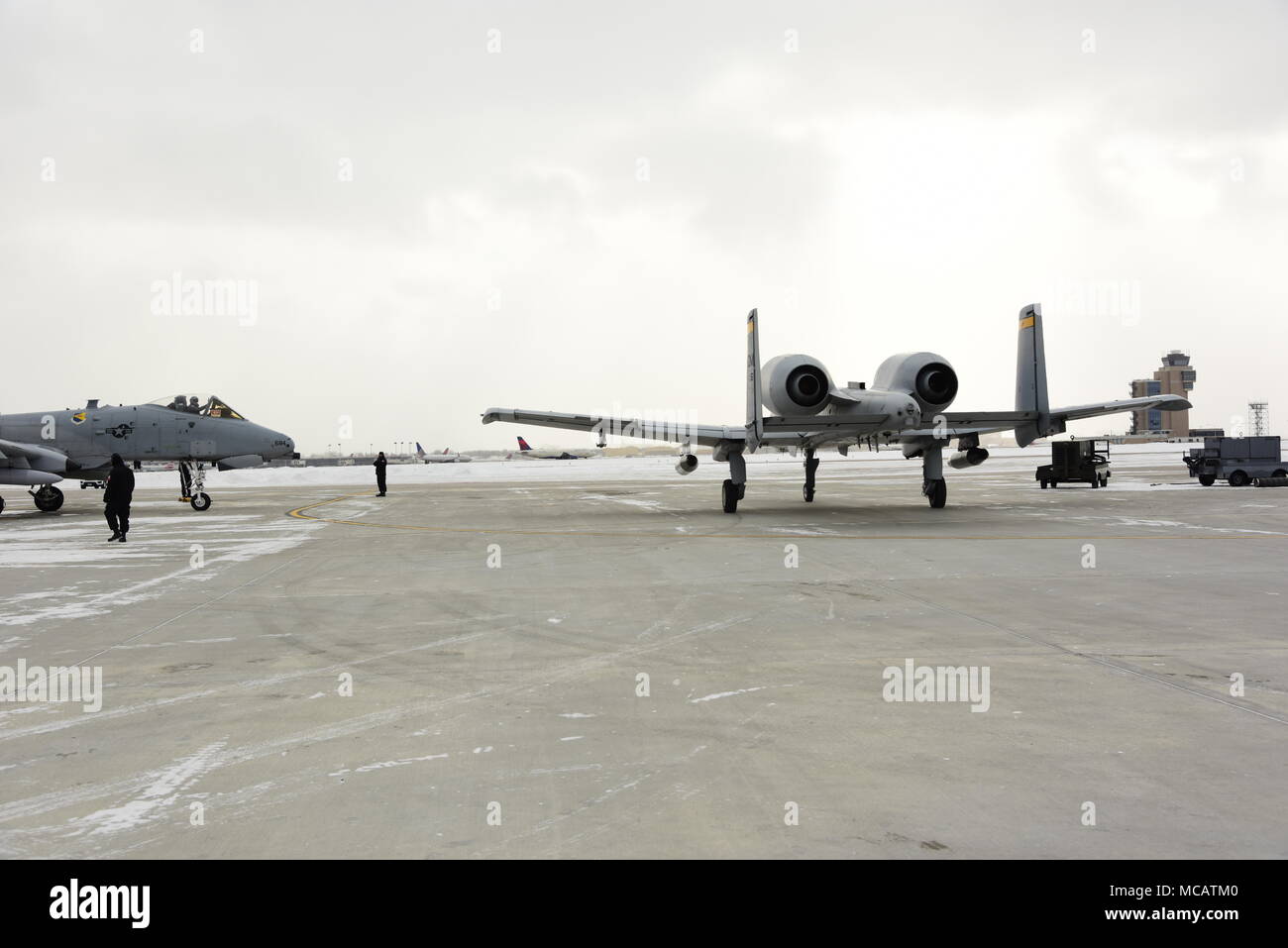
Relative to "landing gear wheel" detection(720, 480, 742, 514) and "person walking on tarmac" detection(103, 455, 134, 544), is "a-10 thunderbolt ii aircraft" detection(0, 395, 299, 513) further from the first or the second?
"landing gear wheel" detection(720, 480, 742, 514)

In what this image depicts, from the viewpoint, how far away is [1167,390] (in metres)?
170

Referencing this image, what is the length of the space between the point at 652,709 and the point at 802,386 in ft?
54.5

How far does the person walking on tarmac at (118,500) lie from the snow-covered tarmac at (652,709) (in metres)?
4.02

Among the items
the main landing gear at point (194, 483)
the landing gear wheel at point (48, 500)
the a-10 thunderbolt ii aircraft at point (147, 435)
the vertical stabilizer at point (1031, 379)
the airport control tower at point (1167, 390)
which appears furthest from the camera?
the airport control tower at point (1167, 390)

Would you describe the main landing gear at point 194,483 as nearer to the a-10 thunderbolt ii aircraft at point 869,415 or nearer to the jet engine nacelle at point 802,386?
the a-10 thunderbolt ii aircraft at point 869,415

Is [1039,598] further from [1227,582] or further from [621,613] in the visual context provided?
[621,613]

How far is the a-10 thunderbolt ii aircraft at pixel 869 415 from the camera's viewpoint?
21375mm

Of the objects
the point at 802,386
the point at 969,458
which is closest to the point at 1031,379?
the point at 969,458

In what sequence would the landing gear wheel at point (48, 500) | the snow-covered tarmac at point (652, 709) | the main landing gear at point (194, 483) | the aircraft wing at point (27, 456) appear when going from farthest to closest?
the landing gear wheel at point (48, 500), the main landing gear at point (194, 483), the aircraft wing at point (27, 456), the snow-covered tarmac at point (652, 709)

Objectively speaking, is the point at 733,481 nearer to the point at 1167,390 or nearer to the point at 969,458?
the point at 969,458

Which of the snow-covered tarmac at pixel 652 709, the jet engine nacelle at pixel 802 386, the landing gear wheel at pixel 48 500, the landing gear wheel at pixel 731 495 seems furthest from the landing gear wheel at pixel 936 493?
the landing gear wheel at pixel 48 500

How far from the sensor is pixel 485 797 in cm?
414

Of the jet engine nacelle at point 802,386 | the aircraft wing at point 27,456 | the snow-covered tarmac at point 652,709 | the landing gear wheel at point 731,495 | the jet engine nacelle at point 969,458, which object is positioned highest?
the jet engine nacelle at point 802,386

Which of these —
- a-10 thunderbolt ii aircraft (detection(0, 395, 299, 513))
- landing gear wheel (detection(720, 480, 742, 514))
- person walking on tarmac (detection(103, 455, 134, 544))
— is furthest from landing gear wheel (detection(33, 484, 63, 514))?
landing gear wheel (detection(720, 480, 742, 514))
